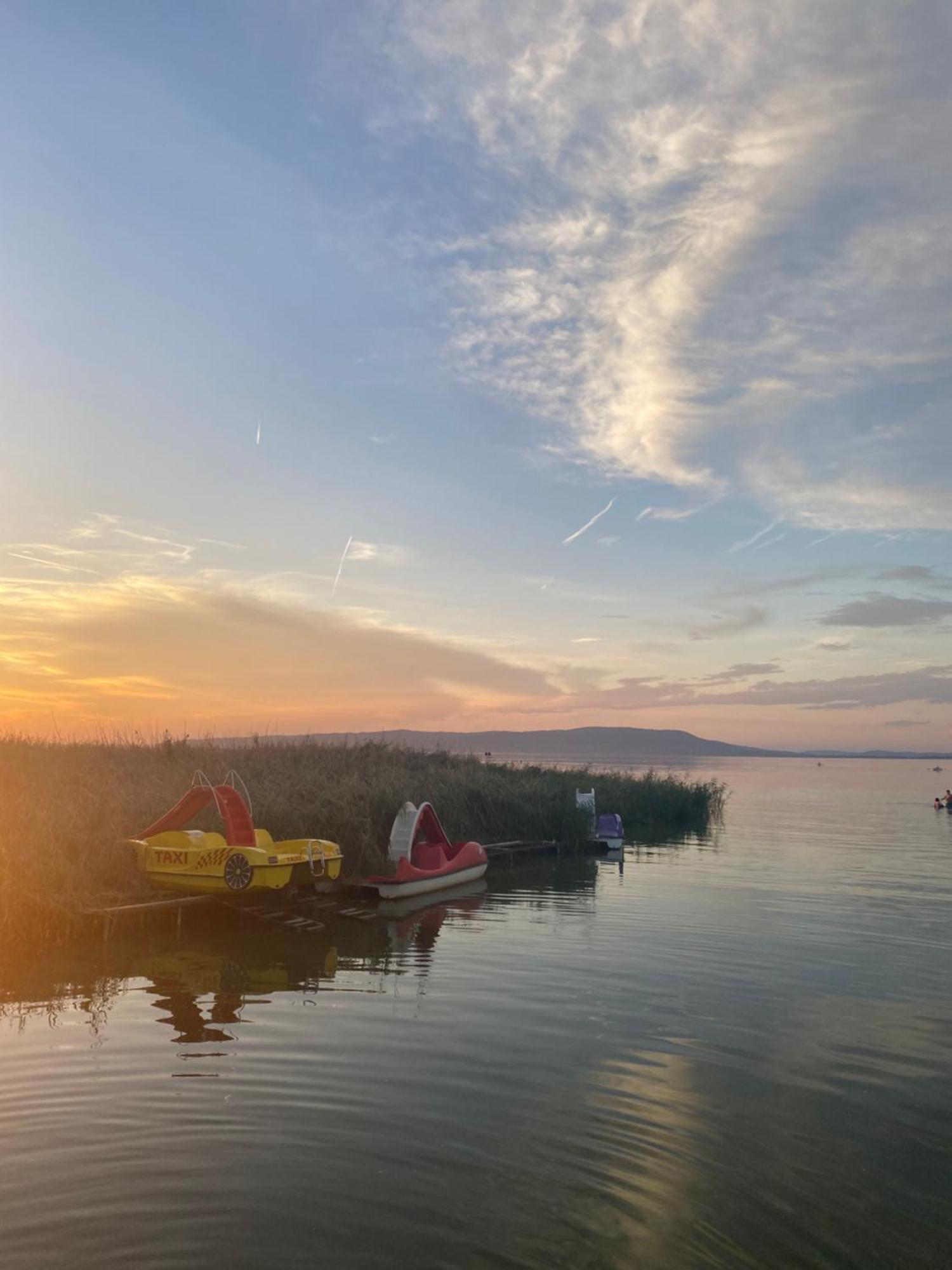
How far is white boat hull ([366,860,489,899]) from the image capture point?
20922mm

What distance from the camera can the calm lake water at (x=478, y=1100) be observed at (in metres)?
6.20

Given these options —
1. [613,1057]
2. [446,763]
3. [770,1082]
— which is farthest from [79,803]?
[446,763]

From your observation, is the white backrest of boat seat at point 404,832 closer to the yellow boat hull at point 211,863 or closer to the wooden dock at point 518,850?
the yellow boat hull at point 211,863

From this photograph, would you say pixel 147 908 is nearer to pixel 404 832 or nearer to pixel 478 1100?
pixel 404 832

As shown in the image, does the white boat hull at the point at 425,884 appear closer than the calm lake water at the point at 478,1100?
No

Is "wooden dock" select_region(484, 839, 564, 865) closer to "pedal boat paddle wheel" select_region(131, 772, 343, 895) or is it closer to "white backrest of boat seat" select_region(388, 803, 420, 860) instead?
"white backrest of boat seat" select_region(388, 803, 420, 860)

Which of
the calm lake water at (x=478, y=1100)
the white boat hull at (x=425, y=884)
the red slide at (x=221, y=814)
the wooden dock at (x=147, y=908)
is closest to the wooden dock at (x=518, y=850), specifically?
the white boat hull at (x=425, y=884)

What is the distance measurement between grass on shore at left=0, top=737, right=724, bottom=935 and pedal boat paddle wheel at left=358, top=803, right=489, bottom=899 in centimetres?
137

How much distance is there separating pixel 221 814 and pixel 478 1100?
10634 millimetres

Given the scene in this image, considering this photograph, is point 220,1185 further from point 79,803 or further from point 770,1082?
point 79,803

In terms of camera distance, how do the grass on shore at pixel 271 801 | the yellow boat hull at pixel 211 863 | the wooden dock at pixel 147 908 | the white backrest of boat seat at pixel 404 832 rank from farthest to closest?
the white backrest of boat seat at pixel 404 832
the grass on shore at pixel 271 801
the yellow boat hull at pixel 211 863
the wooden dock at pixel 147 908

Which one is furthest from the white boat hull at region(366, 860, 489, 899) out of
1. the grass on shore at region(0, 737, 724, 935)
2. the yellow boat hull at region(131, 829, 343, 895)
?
the yellow boat hull at region(131, 829, 343, 895)

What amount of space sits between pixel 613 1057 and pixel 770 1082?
162 centimetres

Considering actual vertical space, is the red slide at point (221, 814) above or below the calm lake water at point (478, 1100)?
above
